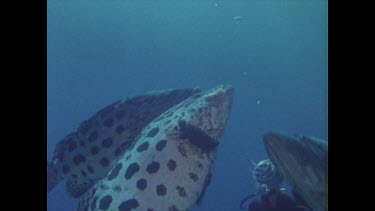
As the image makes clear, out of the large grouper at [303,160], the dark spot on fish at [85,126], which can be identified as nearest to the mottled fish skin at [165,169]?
the dark spot on fish at [85,126]

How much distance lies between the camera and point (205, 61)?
54438mm

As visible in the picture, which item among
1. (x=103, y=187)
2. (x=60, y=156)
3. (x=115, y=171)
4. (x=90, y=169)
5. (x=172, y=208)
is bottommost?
(x=90, y=169)

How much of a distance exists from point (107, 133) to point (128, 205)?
2052 mm

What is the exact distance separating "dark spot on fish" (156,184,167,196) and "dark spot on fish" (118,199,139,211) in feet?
1.00

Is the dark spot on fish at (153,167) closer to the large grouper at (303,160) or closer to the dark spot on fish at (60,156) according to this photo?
the large grouper at (303,160)

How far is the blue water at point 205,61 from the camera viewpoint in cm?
3897

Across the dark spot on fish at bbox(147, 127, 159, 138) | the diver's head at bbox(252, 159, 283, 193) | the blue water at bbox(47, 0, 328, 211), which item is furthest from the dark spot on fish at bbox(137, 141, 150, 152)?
the blue water at bbox(47, 0, 328, 211)

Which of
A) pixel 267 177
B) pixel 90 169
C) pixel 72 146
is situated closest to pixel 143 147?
pixel 90 169

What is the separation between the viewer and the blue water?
1534 inches

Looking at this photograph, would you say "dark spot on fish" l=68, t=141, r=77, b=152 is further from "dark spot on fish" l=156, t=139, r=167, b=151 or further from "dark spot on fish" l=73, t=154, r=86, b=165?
"dark spot on fish" l=156, t=139, r=167, b=151

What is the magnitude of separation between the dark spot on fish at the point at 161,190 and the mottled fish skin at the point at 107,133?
5.12ft

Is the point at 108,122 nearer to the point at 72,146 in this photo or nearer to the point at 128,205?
the point at 72,146

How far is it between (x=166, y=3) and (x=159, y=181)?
115ft
